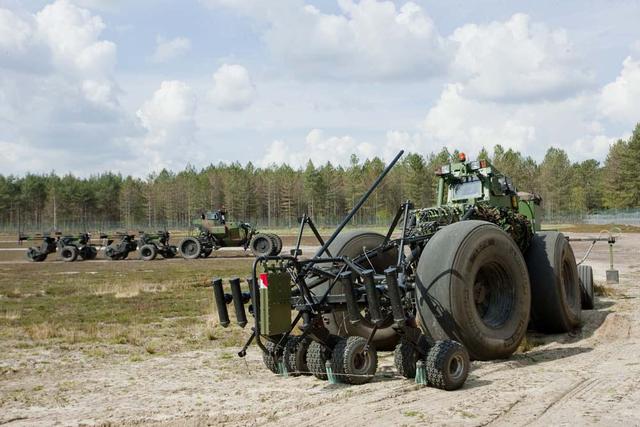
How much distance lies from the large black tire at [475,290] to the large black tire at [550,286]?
1.17 metres

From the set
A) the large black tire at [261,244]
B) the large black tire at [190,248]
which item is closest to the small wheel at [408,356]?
the large black tire at [261,244]

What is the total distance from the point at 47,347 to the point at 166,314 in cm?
322

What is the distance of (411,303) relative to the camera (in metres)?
6.89

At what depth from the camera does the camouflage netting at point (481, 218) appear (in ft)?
26.8

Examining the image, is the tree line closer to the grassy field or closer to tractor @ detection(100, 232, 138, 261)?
tractor @ detection(100, 232, 138, 261)

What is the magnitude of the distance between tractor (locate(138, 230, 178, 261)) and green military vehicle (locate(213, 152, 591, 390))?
2439cm

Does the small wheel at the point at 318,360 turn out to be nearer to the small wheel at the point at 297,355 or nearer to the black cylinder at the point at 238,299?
the small wheel at the point at 297,355

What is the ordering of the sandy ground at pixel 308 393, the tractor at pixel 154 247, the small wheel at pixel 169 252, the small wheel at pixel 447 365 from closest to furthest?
the sandy ground at pixel 308 393, the small wheel at pixel 447 365, the tractor at pixel 154 247, the small wheel at pixel 169 252

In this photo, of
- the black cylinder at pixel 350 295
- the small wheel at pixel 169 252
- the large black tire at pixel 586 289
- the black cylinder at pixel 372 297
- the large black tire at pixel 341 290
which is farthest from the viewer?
the small wheel at pixel 169 252

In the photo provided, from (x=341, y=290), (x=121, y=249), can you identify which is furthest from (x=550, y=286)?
(x=121, y=249)

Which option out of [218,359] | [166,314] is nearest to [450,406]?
[218,359]

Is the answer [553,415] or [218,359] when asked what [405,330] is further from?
[218,359]

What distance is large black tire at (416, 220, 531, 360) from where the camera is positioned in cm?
635

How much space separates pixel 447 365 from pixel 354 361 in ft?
2.89
